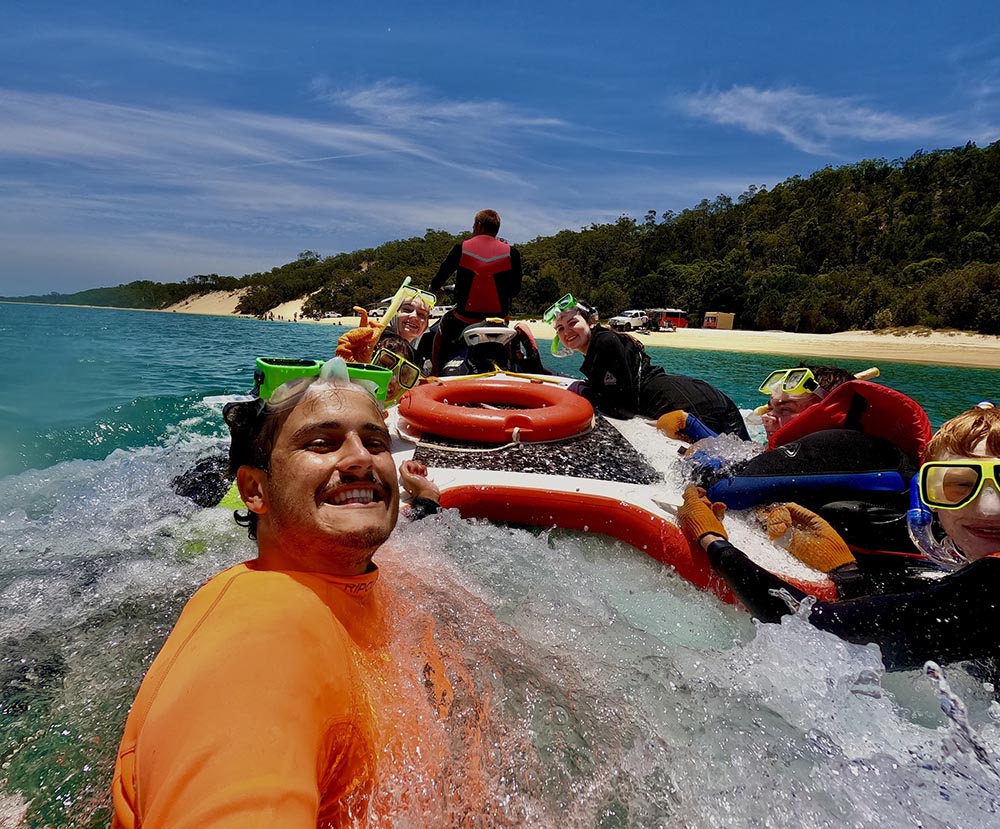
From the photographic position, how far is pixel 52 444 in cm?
538

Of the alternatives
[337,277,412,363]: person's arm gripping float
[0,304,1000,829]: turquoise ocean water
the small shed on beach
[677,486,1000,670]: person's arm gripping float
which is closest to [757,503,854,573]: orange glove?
[0,304,1000,829]: turquoise ocean water

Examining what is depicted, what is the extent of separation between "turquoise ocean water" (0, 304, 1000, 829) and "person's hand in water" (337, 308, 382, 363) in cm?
160

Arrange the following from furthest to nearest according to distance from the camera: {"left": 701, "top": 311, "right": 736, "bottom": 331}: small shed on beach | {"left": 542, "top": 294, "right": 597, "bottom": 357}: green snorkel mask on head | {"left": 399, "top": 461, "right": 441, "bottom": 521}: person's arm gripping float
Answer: {"left": 701, "top": 311, "right": 736, "bottom": 331}: small shed on beach < {"left": 542, "top": 294, "right": 597, "bottom": 357}: green snorkel mask on head < {"left": 399, "top": 461, "right": 441, "bottom": 521}: person's arm gripping float

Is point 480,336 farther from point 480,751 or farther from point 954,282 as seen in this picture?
point 954,282

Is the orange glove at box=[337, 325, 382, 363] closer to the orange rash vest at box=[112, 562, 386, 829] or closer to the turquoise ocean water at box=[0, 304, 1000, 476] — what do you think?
the turquoise ocean water at box=[0, 304, 1000, 476]

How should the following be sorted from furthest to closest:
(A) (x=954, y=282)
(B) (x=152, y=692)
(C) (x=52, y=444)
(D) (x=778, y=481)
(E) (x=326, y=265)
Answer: (E) (x=326, y=265) → (A) (x=954, y=282) → (C) (x=52, y=444) → (D) (x=778, y=481) → (B) (x=152, y=692)

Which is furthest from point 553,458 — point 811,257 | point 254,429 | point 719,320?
point 811,257

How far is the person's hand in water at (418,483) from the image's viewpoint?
2.81 metres

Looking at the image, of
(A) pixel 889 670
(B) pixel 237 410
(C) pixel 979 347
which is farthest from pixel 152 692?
(C) pixel 979 347

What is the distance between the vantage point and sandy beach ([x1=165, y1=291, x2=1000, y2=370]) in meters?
23.1

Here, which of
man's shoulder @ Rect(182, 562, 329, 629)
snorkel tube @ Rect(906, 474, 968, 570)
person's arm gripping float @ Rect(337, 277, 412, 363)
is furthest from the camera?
person's arm gripping float @ Rect(337, 277, 412, 363)

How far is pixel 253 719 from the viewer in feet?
2.60

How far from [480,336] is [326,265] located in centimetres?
9066

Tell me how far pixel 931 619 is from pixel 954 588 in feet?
0.38
